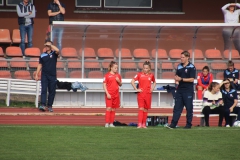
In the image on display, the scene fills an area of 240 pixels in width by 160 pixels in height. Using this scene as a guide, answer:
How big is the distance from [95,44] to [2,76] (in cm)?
319

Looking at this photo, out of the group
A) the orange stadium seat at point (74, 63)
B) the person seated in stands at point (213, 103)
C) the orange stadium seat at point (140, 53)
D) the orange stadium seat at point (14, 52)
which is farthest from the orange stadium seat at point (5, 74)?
the person seated in stands at point (213, 103)

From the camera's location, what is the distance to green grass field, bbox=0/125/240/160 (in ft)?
44.7

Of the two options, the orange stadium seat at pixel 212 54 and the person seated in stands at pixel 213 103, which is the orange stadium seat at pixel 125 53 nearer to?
the orange stadium seat at pixel 212 54

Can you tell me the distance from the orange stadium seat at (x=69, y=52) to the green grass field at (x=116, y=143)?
694 centimetres

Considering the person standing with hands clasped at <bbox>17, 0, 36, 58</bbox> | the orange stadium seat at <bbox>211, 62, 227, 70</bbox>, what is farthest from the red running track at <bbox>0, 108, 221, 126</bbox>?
the person standing with hands clasped at <bbox>17, 0, 36, 58</bbox>

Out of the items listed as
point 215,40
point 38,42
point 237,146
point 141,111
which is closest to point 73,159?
point 237,146

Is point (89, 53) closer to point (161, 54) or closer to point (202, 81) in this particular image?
point (161, 54)

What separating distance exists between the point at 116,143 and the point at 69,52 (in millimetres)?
9631

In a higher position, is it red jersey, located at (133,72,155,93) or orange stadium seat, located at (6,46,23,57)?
orange stadium seat, located at (6,46,23,57)

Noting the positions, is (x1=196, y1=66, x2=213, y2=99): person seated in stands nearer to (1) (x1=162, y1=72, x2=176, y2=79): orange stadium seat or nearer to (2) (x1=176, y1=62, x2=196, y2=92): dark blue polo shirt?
(1) (x1=162, y1=72, x2=176, y2=79): orange stadium seat

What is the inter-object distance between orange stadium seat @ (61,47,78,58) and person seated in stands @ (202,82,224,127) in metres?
6.12

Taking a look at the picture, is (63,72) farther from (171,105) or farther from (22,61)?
(171,105)

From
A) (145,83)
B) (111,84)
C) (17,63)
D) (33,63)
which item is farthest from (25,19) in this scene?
(145,83)

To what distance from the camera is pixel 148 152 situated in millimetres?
14055
